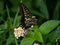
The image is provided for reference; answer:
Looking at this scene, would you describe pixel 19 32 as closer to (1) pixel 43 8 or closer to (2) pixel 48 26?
(2) pixel 48 26

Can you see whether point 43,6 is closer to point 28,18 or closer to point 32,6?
point 32,6

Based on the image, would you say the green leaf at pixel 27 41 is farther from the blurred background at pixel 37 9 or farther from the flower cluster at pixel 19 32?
the blurred background at pixel 37 9

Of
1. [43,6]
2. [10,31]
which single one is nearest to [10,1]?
[43,6]

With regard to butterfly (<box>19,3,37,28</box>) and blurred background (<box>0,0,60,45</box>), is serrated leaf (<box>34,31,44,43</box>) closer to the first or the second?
butterfly (<box>19,3,37,28</box>)

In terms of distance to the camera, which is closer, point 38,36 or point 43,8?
point 38,36

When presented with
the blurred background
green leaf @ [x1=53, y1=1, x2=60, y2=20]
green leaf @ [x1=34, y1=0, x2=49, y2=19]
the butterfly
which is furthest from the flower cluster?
green leaf @ [x1=53, y1=1, x2=60, y2=20]

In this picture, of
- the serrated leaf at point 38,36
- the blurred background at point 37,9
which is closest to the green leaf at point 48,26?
the serrated leaf at point 38,36

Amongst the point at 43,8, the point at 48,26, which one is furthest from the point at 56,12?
the point at 48,26

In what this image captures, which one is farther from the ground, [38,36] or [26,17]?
[26,17]
